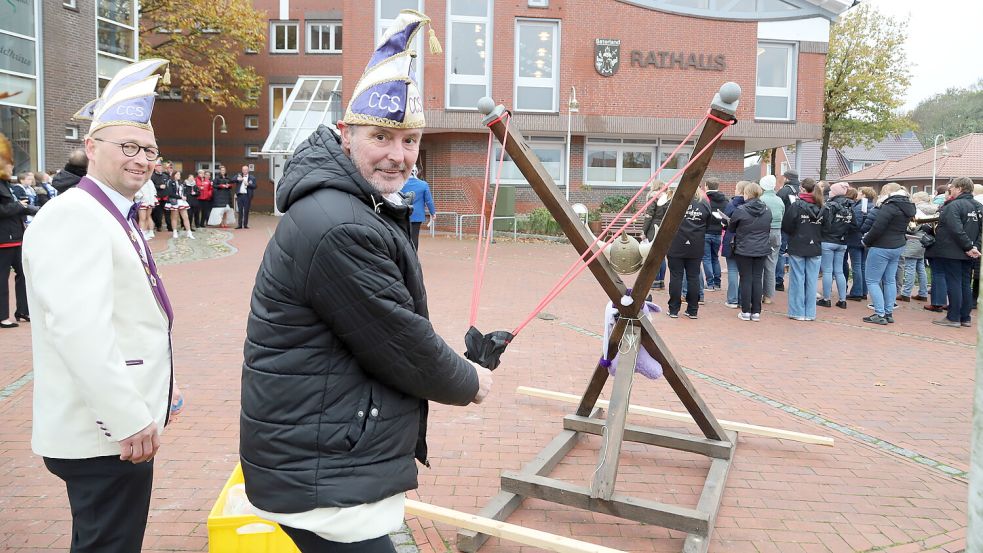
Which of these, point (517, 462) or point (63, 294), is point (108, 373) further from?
point (517, 462)

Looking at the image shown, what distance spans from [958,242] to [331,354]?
1094cm

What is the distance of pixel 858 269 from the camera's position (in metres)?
12.8

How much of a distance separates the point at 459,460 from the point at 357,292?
3210 millimetres

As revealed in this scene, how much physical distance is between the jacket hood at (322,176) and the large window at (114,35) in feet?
68.7

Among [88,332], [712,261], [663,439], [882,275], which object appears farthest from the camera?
[712,261]

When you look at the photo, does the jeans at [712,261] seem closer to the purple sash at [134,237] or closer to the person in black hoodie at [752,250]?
the person in black hoodie at [752,250]

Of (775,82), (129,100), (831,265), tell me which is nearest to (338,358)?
(129,100)

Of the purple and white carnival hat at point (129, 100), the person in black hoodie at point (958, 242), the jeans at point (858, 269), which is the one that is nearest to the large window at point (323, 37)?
the jeans at point (858, 269)

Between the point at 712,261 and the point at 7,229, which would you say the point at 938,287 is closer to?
the point at 712,261

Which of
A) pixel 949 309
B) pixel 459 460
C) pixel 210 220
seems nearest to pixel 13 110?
pixel 210 220

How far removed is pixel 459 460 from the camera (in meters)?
4.87

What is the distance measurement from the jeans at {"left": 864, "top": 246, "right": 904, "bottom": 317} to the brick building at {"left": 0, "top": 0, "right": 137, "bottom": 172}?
55.5 feet

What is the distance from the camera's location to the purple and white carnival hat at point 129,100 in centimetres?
264

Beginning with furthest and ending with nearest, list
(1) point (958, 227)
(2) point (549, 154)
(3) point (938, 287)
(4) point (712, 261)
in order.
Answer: (2) point (549, 154)
(4) point (712, 261)
(3) point (938, 287)
(1) point (958, 227)
